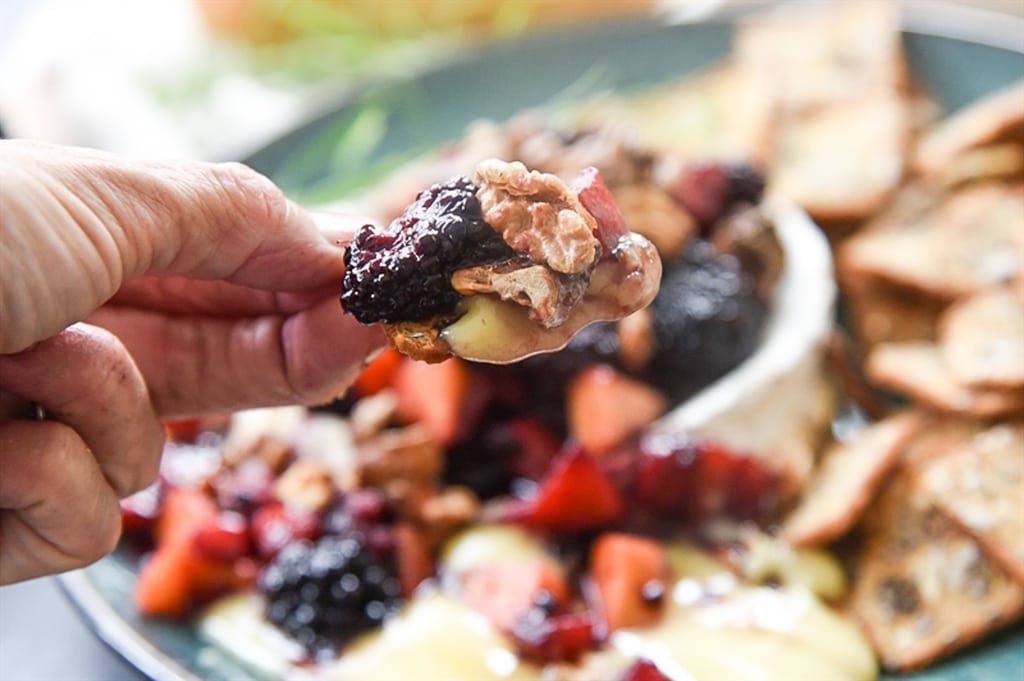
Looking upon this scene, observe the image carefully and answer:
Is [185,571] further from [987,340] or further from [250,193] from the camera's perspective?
[987,340]

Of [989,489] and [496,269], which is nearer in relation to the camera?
[496,269]

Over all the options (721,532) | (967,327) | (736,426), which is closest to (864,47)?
(967,327)

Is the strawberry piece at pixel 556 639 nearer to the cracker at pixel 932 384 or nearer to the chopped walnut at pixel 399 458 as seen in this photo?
the chopped walnut at pixel 399 458

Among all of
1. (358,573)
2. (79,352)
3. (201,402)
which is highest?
(79,352)

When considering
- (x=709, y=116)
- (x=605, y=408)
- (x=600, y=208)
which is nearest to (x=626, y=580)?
(x=605, y=408)

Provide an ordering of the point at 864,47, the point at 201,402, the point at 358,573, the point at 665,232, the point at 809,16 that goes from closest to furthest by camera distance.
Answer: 1. the point at 201,402
2. the point at 358,573
3. the point at 665,232
4. the point at 864,47
5. the point at 809,16

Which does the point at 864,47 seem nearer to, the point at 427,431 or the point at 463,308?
the point at 427,431

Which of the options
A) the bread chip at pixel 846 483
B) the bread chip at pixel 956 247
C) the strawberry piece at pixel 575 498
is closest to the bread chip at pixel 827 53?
the bread chip at pixel 956 247
